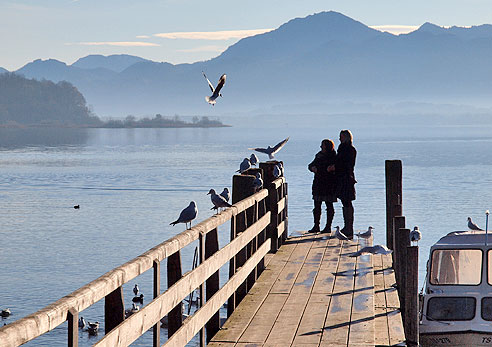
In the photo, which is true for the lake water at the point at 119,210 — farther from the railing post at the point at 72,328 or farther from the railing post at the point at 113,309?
the railing post at the point at 72,328

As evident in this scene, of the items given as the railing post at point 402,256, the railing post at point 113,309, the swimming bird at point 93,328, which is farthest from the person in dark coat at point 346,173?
the railing post at point 113,309

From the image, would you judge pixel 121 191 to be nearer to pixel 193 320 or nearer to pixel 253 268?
pixel 253 268

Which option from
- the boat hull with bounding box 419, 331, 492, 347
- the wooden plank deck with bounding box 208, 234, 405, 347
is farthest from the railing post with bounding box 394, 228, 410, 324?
the boat hull with bounding box 419, 331, 492, 347

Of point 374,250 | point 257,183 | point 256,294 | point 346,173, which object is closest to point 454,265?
point 374,250

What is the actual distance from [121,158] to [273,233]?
248 feet

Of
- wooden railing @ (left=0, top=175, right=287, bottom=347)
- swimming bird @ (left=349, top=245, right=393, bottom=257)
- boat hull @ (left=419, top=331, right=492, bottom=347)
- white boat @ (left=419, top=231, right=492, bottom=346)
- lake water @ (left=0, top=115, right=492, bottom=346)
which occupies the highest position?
wooden railing @ (left=0, top=175, right=287, bottom=347)

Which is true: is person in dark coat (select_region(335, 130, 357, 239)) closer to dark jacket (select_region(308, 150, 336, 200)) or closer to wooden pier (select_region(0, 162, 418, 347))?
dark jacket (select_region(308, 150, 336, 200))

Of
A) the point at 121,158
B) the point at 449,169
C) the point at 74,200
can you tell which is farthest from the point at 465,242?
the point at 121,158

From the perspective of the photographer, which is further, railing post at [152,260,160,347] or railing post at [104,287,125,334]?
railing post at [152,260,160,347]

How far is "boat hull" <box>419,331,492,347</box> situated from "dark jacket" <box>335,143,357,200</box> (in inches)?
138

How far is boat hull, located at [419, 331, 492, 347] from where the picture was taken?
11227mm

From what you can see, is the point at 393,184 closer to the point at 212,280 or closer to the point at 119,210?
the point at 212,280

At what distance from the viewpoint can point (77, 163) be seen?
7756cm

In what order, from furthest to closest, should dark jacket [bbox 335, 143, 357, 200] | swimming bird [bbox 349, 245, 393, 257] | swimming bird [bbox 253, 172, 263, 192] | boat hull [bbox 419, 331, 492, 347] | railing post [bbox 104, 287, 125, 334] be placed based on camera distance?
1. dark jacket [bbox 335, 143, 357, 200]
2. swimming bird [bbox 349, 245, 393, 257]
3. boat hull [bbox 419, 331, 492, 347]
4. swimming bird [bbox 253, 172, 263, 192]
5. railing post [bbox 104, 287, 125, 334]
